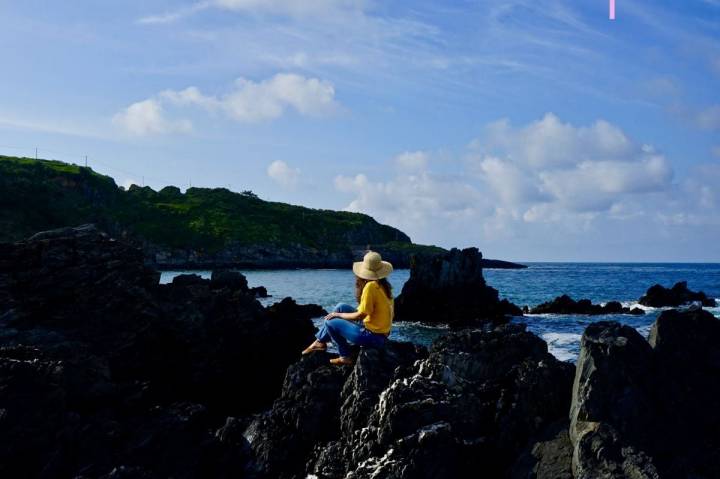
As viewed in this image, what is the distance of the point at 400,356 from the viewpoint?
12.7 m

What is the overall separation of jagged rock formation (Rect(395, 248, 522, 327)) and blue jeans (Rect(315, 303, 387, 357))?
44.4m

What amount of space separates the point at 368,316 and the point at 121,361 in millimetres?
10536

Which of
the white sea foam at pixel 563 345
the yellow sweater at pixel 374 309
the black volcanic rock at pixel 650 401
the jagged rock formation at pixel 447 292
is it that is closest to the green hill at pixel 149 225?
the jagged rock formation at pixel 447 292

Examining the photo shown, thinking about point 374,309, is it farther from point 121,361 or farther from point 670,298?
point 670,298

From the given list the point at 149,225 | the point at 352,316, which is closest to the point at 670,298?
the point at 352,316

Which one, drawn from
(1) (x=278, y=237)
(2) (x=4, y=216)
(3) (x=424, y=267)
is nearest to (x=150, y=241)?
(1) (x=278, y=237)

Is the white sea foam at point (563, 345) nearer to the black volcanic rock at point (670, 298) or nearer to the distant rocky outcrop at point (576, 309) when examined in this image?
the distant rocky outcrop at point (576, 309)

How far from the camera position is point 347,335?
12.9 metres

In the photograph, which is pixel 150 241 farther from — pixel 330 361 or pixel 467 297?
pixel 330 361

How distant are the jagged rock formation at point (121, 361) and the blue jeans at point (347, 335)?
273 cm

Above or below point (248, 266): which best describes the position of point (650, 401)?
above

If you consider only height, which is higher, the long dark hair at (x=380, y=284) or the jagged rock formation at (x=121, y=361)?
the long dark hair at (x=380, y=284)

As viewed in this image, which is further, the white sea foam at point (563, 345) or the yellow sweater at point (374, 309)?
the white sea foam at point (563, 345)

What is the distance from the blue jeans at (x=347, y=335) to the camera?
12695 mm
